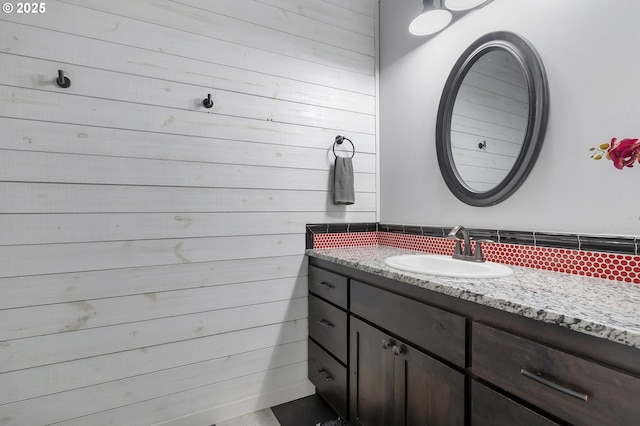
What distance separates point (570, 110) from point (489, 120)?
35 cm

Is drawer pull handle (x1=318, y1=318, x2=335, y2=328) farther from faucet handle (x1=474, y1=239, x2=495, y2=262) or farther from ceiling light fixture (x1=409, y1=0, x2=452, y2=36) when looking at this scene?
ceiling light fixture (x1=409, y1=0, x2=452, y2=36)

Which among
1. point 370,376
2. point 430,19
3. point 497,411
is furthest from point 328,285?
point 430,19

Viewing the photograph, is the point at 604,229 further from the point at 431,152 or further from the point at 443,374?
the point at 431,152

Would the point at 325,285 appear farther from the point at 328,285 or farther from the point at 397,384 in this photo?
the point at 397,384

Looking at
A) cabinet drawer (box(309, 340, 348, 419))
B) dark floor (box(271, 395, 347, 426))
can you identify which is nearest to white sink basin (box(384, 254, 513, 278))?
cabinet drawer (box(309, 340, 348, 419))

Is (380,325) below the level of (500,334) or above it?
below

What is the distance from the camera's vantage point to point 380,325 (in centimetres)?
127

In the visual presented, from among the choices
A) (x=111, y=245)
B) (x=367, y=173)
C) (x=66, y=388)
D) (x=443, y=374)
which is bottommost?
(x=66, y=388)

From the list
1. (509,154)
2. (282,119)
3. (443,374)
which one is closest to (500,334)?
(443,374)

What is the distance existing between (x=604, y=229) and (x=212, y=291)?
1691 millimetres

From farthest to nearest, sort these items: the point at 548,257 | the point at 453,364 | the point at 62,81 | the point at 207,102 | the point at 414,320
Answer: the point at 207,102, the point at 62,81, the point at 548,257, the point at 414,320, the point at 453,364

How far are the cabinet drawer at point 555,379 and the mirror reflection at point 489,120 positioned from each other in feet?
2.72

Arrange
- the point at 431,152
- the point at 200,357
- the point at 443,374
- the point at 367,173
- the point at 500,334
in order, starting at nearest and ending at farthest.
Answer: the point at 500,334
the point at 443,374
the point at 200,357
the point at 431,152
the point at 367,173

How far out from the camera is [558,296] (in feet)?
2.73
